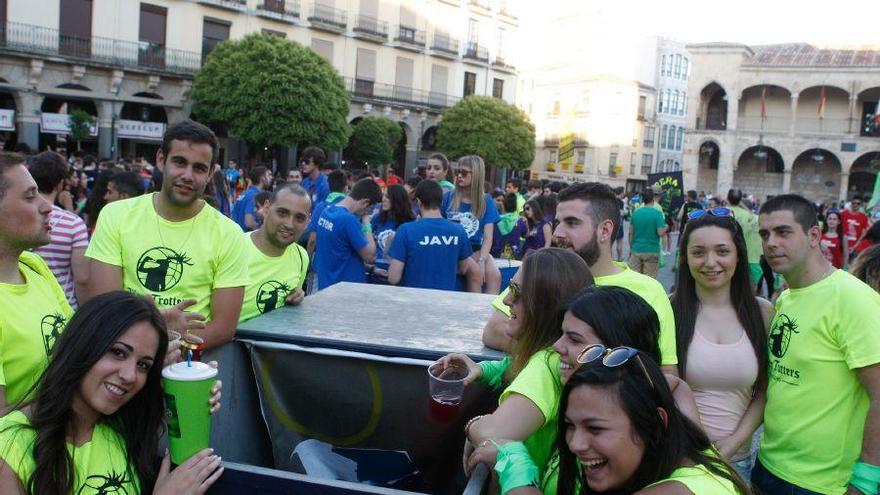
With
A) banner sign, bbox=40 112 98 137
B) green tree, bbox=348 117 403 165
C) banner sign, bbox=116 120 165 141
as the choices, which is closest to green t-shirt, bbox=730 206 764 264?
banner sign, bbox=40 112 98 137

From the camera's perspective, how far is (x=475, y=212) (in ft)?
23.4

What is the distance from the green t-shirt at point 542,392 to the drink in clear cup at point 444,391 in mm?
286

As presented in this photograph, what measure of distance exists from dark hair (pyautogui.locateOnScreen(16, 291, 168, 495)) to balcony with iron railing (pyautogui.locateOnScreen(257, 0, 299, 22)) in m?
30.3

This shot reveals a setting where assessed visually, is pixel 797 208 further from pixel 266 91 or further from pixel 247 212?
pixel 266 91

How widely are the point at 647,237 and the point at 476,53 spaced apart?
30083 mm

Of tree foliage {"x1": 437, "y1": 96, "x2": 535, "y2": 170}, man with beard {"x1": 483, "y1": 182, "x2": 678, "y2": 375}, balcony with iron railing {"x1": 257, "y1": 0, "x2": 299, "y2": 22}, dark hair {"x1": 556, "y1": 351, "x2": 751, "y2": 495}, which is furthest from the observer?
tree foliage {"x1": 437, "y1": 96, "x2": 535, "y2": 170}

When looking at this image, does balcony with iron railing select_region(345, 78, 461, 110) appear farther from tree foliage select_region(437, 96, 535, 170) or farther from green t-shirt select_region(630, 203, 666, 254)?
green t-shirt select_region(630, 203, 666, 254)

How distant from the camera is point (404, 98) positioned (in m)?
35.8

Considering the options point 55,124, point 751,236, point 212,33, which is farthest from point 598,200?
point 212,33

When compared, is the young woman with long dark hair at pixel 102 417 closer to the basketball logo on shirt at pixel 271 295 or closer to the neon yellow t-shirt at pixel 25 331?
the neon yellow t-shirt at pixel 25 331

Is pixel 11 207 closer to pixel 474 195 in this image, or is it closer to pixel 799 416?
pixel 799 416

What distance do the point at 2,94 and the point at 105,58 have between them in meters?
3.79

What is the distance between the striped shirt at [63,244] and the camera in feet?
13.1

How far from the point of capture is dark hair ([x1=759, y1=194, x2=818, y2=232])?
2.91 metres
